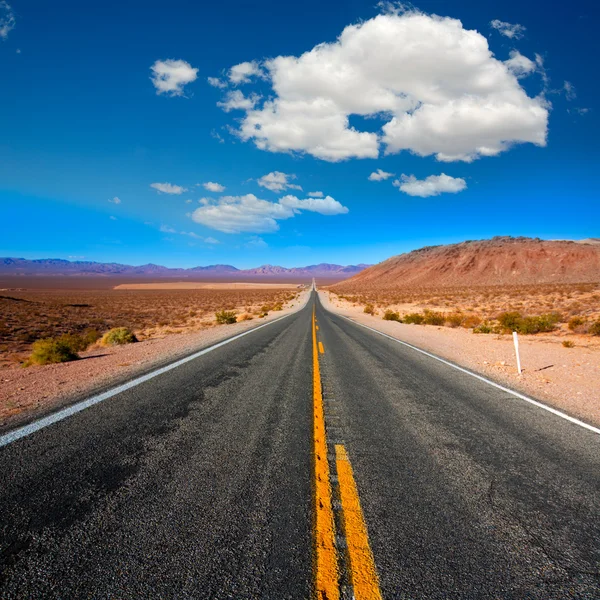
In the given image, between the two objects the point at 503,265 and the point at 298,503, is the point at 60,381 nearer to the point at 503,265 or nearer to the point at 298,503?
the point at 298,503

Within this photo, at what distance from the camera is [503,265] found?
9444cm

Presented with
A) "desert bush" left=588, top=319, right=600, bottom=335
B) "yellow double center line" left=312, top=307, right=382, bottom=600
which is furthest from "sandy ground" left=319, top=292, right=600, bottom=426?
"yellow double center line" left=312, top=307, right=382, bottom=600

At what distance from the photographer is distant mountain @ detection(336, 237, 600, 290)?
274ft

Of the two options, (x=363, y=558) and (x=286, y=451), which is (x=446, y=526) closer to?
(x=363, y=558)

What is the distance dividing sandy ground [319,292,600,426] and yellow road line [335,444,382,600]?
14.9 feet

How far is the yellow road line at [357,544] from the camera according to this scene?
1.98 metres

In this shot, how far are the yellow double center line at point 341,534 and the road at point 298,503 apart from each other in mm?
12

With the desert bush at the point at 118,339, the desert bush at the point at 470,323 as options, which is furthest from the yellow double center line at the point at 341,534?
the desert bush at the point at 470,323

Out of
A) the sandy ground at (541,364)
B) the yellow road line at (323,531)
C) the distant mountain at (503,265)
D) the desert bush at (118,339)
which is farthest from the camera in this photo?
the distant mountain at (503,265)

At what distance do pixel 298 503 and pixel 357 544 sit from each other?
0.63m

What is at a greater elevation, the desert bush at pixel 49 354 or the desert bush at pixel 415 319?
the desert bush at pixel 49 354

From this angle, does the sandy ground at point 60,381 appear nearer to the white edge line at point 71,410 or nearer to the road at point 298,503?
the white edge line at point 71,410

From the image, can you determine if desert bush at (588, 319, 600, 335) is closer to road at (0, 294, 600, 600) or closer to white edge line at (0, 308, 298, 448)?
road at (0, 294, 600, 600)

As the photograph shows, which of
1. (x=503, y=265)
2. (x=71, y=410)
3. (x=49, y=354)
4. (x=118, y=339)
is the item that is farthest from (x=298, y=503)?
(x=503, y=265)
